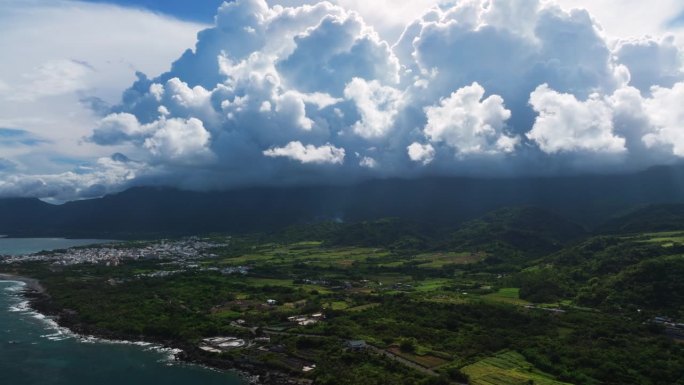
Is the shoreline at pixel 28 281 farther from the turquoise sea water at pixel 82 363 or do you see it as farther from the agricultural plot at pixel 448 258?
the agricultural plot at pixel 448 258

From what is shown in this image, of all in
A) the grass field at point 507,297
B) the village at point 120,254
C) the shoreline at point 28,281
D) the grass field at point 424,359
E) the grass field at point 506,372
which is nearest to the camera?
the grass field at point 506,372

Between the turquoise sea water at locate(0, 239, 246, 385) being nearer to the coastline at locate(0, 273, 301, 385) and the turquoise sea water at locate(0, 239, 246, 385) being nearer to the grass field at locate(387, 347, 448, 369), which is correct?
the coastline at locate(0, 273, 301, 385)

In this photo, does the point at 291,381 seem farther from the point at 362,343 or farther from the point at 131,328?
the point at 131,328

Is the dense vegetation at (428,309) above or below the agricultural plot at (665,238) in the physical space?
below

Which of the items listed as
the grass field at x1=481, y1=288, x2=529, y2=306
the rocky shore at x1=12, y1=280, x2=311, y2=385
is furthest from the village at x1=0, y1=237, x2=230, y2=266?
the grass field at x1=481, y1=288, x2=529, y2=306

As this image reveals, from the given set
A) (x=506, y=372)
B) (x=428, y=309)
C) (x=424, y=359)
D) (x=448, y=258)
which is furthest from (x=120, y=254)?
(x=506, y=372)

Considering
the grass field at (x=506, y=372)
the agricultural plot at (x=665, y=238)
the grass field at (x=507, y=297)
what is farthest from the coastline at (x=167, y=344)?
the agricultural plot at (x=665, y=238)
